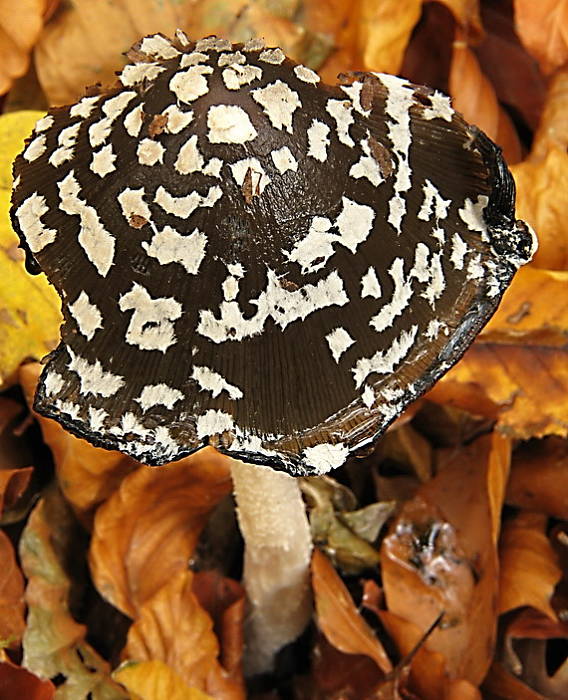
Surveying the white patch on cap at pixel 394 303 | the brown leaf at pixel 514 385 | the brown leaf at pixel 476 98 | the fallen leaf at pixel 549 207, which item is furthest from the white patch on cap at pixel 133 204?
the brown leaf at pixel 476 98

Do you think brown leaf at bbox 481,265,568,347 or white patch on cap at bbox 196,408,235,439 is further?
brown leaf at bbox 481,265,568,347

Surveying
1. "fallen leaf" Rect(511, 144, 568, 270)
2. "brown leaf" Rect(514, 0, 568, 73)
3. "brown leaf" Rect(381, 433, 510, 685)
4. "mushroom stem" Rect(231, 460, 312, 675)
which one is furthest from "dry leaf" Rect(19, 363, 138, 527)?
"brown leaf" Rect(514, 0, 568, 73)

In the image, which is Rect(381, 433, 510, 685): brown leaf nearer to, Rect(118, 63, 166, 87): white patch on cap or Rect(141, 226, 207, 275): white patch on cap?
Rect(141, 226, 207, 275): white patch on cap

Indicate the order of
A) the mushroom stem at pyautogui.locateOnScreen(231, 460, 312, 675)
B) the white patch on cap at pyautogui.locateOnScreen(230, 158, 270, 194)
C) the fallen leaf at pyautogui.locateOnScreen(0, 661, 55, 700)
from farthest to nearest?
the mushroom stem at pyautogui.locateOnScreen(231, 460, 312, 675) < the fallen leaf at pyautogui.locateOnScreen(0, 661, 55, 700) < the white patch on cap at pyautogui.locateOnScreen(230, 158, 270, 194)

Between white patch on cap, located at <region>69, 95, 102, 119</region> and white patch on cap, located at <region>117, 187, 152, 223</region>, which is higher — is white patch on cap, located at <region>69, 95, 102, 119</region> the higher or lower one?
the higher one

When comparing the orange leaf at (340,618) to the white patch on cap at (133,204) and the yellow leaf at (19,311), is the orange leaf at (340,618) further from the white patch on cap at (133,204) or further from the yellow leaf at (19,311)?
the white patch on cap at (133,204)

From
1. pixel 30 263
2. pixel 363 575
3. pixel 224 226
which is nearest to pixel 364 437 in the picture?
pixel 224 226

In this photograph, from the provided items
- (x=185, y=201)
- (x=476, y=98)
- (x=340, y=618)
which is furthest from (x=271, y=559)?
(x=476, y=98)

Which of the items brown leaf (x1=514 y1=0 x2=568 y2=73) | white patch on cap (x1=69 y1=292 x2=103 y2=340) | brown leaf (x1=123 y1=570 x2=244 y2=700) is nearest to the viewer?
white patch on cap (x1=69 y1=292 x2=103 y2=340)

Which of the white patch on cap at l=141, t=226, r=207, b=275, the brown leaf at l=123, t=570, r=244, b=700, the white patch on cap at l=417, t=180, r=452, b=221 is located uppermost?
the white patch on cap at l=141, t=226, r=207, b=275
